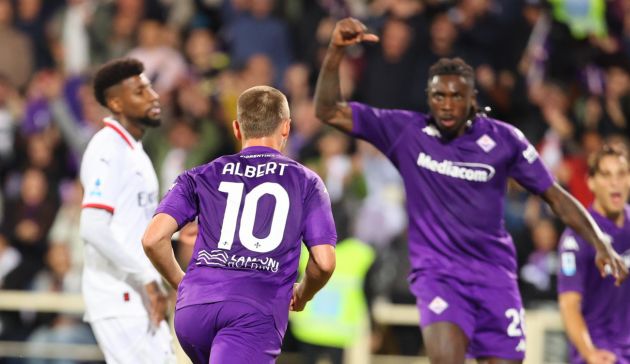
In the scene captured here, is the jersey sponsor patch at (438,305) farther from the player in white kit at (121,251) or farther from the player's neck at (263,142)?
the player's neck at (263,142)

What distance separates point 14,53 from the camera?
15289mm

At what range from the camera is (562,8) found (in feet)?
43.5

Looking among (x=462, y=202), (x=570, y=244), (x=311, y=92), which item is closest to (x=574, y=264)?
(x=570, y=244)

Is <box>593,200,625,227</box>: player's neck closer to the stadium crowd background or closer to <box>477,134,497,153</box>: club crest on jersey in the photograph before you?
<box>477,134,497,153</box>: club crest on jersey

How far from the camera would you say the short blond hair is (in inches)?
240

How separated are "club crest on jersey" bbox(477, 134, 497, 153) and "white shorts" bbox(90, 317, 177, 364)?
2.35 metres

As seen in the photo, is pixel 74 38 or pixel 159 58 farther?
pixel 74 38

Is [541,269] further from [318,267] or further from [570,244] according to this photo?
[318,267]

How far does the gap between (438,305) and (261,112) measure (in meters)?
2.11

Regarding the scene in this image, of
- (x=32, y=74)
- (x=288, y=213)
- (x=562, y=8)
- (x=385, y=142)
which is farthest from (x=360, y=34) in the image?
(x=32, y=74)

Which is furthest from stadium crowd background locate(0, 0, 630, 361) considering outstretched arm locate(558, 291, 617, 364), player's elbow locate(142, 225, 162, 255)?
player's elbow locate(142, 225, 162, 255)

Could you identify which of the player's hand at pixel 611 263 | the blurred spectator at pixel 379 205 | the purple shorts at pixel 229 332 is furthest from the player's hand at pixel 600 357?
the blurred spectator at pixel 379 205

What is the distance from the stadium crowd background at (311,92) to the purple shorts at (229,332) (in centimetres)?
548

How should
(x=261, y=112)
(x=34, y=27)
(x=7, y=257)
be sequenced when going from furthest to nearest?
(x=34, y=27) → (x=7, y=257) → (x=261, y=112)
